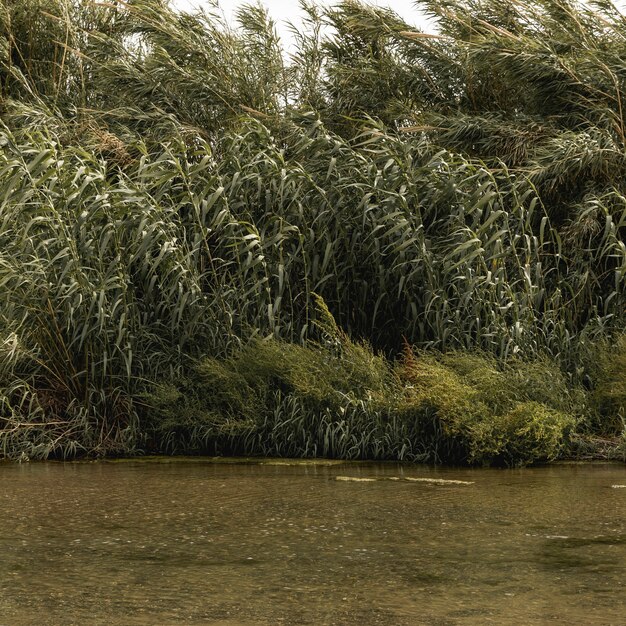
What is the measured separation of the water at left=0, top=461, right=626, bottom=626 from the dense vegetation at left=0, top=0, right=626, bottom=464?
0.75 metres

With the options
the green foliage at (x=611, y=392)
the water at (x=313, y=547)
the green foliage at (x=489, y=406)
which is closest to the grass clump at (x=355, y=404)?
the green foliage at (x=489, y=406)

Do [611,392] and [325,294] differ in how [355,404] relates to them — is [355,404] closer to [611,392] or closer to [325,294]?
[325,294]

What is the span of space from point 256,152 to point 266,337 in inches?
76.0

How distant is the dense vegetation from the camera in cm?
746

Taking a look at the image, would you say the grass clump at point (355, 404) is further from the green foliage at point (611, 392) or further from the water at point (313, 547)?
the water at point (313, 547)

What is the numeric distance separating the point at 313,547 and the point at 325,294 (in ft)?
14.1

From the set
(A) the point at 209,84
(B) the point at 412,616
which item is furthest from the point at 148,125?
(B) the point at 412,616

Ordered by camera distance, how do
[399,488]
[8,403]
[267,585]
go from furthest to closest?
1. [8,403]
2. [399,488]
3. [267,585]

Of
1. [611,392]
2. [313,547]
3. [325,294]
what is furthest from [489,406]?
[313,547]

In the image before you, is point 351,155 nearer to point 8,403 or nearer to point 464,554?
point 8,403

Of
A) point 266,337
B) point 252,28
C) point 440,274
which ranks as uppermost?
point 252,28

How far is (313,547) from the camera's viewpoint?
439cm

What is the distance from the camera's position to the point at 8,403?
299 inches

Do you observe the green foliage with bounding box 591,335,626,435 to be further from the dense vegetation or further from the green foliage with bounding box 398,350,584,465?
the green foliage with bounding box 398,350,584,465
